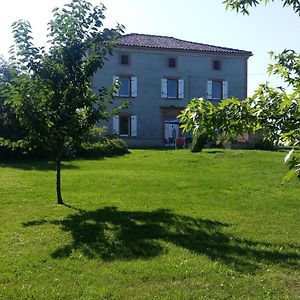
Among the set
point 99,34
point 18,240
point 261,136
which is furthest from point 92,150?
point 261,136

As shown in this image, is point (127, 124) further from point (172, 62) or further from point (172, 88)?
point (172, 62)

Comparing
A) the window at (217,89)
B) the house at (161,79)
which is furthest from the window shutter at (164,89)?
the window at (217,89)

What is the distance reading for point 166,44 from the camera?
39969 mm

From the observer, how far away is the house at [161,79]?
3781cm

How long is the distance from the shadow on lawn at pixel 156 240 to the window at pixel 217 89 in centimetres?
3099

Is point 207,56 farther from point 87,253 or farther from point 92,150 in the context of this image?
point 87,253

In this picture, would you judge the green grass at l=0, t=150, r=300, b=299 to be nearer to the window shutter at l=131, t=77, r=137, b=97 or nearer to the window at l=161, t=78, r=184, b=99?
the window shutter at l=131, t=77, r=137, b=97

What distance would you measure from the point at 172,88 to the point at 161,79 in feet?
3.90

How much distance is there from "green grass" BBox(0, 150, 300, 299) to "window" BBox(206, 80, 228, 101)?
2544 centimetres

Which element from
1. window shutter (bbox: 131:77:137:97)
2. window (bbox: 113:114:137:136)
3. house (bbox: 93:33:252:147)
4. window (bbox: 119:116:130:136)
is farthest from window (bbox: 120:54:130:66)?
window (bbox: 119:116:130:136)

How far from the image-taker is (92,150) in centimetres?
2338

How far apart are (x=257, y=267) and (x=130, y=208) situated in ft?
14.5

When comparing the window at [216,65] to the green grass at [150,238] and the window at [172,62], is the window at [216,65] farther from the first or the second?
the green grass at [150,238]

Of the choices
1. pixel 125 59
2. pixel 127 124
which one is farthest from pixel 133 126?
pixel 125 59
